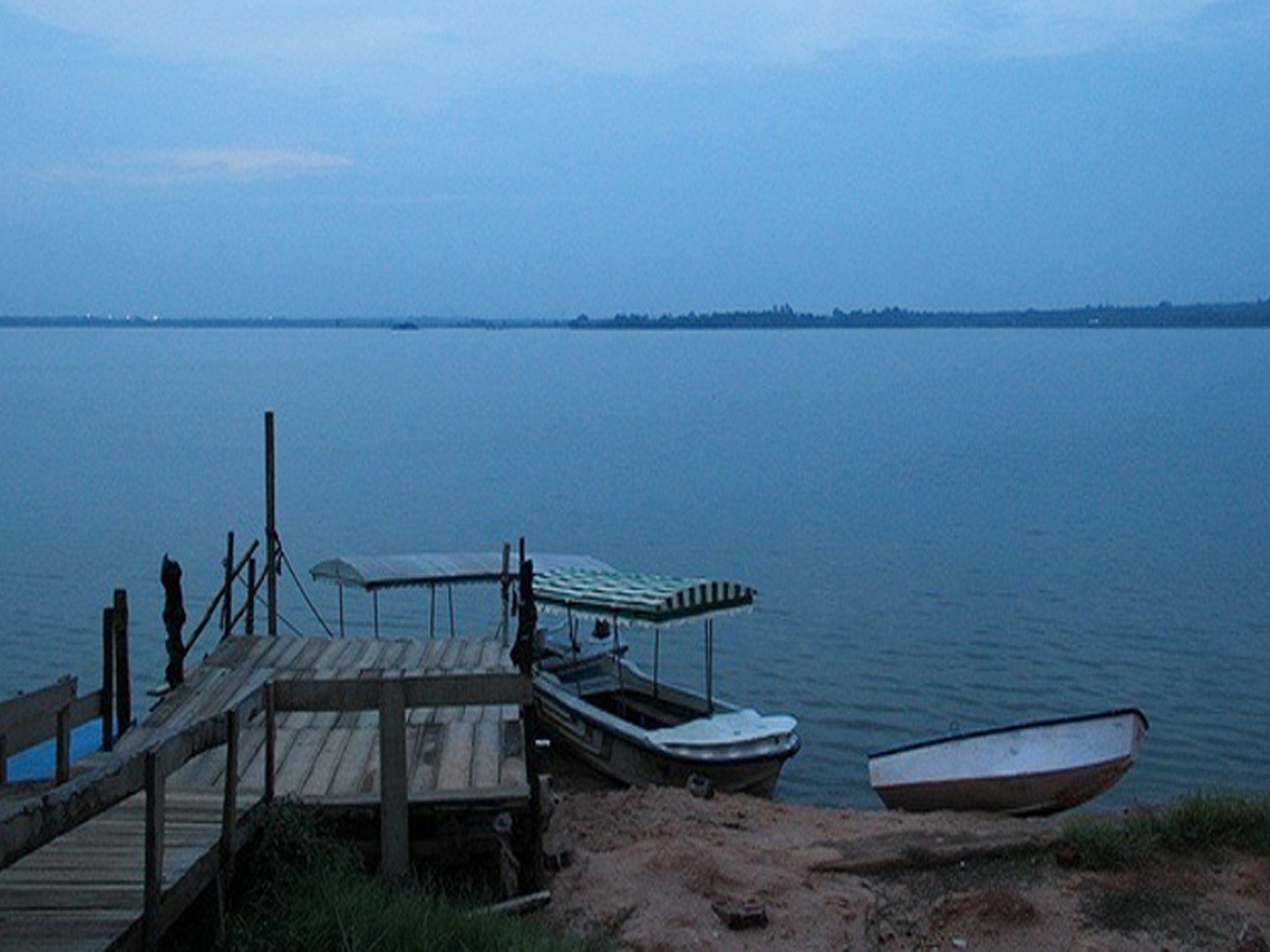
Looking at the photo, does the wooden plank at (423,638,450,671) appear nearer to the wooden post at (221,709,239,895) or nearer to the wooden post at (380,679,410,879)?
the wooden post at (380,679,410,879)

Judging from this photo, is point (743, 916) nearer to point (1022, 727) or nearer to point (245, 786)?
point (245, 786)

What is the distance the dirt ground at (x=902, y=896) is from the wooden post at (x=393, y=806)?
1.30m

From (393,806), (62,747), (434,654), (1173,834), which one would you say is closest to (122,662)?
(434,654)

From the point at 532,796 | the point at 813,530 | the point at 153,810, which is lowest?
the point at 813,530

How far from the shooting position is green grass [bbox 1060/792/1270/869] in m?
10.5

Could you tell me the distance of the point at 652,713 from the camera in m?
17.5

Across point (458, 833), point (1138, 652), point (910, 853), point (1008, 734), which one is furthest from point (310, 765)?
point (1138, 652)

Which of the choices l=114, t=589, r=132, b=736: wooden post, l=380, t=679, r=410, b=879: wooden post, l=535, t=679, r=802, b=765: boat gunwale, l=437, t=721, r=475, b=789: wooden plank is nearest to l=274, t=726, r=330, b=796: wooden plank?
l=380, t=679, r=410, b=879: wooden post

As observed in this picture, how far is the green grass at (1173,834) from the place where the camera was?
10453mm

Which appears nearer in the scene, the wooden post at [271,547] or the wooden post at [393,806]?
the wooden post at [393,806]

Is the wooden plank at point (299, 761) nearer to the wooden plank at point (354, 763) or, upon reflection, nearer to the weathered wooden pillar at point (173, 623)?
the wooden plank at point (354, 763)

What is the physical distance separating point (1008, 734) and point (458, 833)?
7006mm

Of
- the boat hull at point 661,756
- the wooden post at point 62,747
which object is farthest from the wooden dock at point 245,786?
the boat hull at point 661,756

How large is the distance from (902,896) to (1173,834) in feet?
7.02
